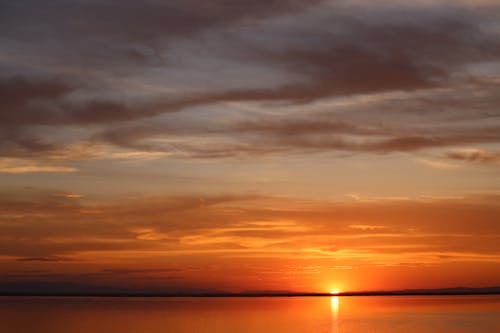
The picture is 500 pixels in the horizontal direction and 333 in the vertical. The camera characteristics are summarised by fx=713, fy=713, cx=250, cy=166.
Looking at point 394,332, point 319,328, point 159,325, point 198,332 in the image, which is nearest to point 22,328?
point 159,325

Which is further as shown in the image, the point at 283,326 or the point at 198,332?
the point at 283,326

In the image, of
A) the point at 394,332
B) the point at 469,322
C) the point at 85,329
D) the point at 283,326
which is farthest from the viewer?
the point at 469,322

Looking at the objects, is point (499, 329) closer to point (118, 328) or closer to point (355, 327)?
point (355, 327)

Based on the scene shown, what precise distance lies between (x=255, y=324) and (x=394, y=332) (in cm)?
2026

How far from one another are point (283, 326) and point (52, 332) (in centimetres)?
2564

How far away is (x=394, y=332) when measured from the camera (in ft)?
233

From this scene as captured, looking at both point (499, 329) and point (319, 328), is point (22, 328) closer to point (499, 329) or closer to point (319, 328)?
point (319, 328)

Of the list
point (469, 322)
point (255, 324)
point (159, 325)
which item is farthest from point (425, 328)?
point (159, 325)

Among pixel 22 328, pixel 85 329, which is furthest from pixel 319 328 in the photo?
pixel 22 328

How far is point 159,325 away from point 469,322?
1491 inches

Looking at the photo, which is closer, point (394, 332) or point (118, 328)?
point (394, 332)

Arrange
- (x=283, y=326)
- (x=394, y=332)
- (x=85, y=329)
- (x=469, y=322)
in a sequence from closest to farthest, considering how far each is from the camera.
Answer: (x=394, y=332) < (x=85, y=329) < (x=283, y=326) < (x=469, y=322)

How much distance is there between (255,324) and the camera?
281 ft

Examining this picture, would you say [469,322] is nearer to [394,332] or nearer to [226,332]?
[394,332]
